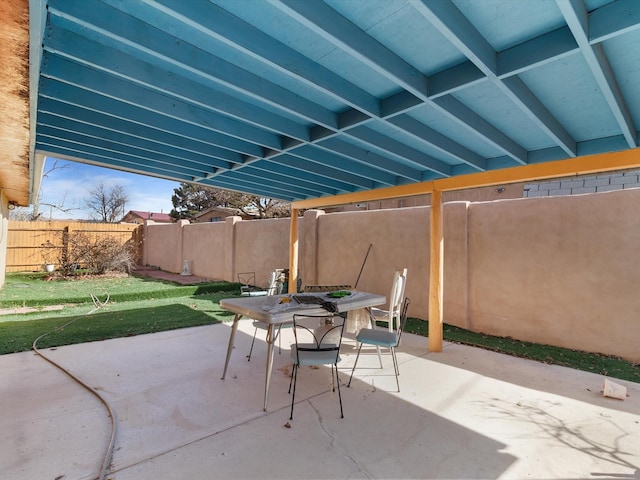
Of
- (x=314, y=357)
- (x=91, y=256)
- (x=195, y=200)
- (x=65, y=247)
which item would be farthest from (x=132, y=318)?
(x=195, y=200)

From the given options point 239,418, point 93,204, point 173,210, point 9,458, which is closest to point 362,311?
point 239,418

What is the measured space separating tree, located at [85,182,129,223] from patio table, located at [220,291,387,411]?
33764 millimetres

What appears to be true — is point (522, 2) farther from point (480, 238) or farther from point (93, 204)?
point (93, 204)

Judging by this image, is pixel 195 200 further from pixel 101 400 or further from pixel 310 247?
pixel 101 400

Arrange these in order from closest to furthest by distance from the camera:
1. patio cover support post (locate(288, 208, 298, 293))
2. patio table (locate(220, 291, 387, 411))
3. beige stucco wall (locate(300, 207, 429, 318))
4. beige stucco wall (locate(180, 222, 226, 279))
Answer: patio table (locate(220, 291, 387, 411)), beige stucco wall (locate(300, 207, 429, 318)), patio cover support post (locate(288, 208, 298, 293)), beige stucco wall (locate(180, 222, 226, 279))

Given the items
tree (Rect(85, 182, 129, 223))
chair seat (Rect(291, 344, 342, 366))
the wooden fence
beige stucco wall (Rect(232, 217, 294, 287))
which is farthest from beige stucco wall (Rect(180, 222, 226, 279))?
tree (Rect(85, 182, 129, 223))

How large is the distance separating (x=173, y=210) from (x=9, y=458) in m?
23.6

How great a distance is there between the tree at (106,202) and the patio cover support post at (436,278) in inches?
1352

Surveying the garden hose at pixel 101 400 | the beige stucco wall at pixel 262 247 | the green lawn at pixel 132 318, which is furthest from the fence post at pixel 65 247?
the garden hose at pixel 101 400

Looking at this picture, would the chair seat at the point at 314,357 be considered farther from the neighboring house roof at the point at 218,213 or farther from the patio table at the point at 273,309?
the neighboring house roof at the point at 218,213

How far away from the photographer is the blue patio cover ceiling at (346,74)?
1.71 meters

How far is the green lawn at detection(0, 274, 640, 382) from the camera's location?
4328 mm

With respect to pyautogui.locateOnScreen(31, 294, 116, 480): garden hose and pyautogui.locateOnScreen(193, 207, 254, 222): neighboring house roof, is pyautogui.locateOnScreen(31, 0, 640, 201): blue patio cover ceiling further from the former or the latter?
pyautogui.locateOnScreen(193, 207, 254, 222): neighboring house roof

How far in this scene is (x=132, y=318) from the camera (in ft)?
19.9
